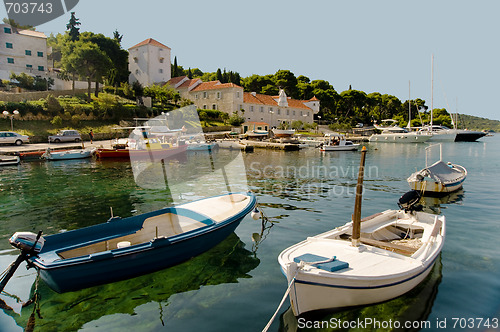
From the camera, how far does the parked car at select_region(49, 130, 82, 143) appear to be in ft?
133

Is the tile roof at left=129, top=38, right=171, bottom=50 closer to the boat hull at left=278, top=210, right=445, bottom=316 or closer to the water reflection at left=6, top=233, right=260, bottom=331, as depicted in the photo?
the water reflection at left=6, top=233, right=260, bottom=331

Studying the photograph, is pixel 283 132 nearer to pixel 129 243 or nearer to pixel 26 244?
pixel 129 243

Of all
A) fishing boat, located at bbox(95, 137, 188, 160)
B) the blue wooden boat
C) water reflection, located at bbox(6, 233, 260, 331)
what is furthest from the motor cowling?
fishing boat, located at bbox(95, 137, 188, 160)

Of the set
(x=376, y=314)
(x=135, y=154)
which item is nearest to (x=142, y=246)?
(x=376, y=314)

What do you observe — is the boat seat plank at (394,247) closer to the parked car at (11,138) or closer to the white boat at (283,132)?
the parked car at (11,138)

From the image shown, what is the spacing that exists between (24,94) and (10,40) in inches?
756

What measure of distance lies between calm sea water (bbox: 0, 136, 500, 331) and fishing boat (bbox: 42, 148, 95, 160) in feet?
43.1

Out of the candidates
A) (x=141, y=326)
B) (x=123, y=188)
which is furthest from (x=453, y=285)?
(x=123, y=188)

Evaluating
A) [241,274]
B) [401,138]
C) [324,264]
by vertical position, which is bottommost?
[241,274]

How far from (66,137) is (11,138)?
602 cm

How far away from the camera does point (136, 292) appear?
810 centimetres

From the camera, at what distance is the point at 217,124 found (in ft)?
219

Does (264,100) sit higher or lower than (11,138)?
higher

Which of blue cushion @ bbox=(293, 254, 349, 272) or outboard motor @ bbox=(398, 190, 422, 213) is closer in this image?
blue cushion @ bbox=(293, 254, 349, 272)
